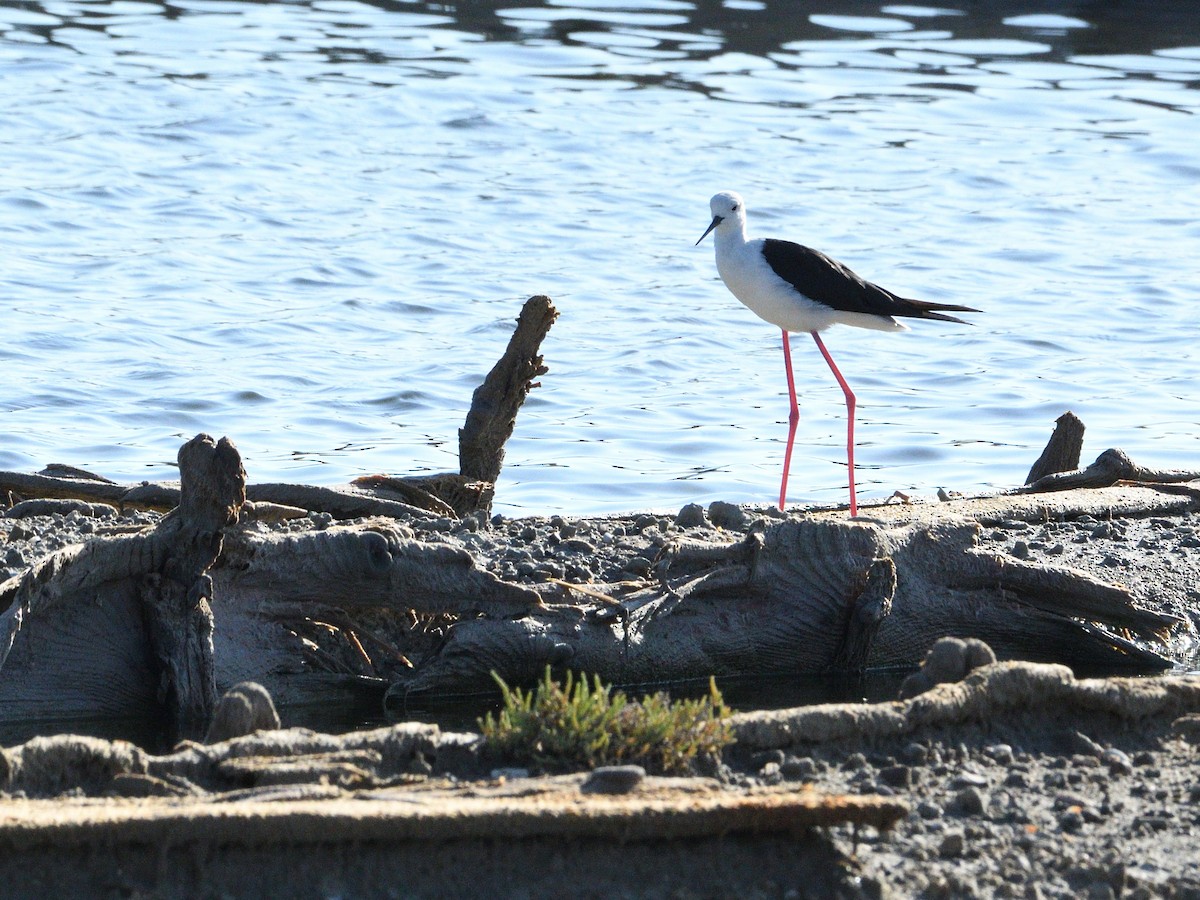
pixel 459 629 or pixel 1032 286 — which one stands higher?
pixel 459 629

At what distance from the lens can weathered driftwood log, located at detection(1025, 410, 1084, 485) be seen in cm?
1030

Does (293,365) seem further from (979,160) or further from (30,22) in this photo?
(30,22)

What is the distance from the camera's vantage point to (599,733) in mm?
5066

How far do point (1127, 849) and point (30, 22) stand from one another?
2836cm

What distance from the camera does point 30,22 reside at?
98.4ft

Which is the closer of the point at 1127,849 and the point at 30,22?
the point at 1127,849

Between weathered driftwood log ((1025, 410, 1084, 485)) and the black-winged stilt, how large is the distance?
826 mm

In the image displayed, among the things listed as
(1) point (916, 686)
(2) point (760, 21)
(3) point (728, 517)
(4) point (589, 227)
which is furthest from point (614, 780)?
(2) point (760, 21)

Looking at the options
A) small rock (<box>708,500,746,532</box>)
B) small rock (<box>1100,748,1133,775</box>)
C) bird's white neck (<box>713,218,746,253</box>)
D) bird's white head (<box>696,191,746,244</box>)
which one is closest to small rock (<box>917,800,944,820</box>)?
small rock (<box>1100,748,1133,775</box>)

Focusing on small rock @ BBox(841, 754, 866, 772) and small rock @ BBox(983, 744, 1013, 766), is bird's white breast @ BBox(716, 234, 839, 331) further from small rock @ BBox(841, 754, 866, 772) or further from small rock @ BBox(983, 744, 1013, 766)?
small rock @ BBox(841, 754, 866, 772)

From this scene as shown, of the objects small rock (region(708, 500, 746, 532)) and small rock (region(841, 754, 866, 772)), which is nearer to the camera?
small rock (region(841, 754, 866, 772))

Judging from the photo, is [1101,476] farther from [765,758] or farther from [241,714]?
[241,714]

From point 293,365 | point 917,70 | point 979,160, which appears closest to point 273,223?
point 293,365

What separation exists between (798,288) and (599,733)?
553cm
